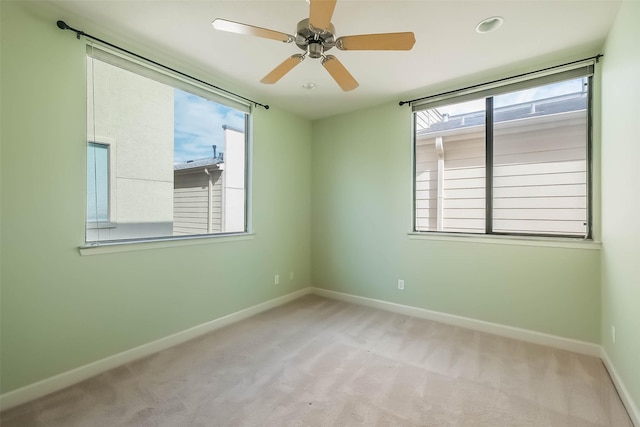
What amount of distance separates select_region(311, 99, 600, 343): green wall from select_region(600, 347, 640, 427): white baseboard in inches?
8.8

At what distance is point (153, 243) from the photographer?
251 centimetres

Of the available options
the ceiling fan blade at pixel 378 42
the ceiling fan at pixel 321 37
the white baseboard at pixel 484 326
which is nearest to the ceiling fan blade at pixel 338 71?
the ceiling fan at pixel 321 37

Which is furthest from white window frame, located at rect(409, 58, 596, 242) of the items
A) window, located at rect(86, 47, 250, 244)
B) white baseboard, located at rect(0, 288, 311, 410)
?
white baseboard, located at rect(0, 288, 311, 410)

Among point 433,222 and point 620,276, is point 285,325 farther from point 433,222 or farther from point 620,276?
point 620,276

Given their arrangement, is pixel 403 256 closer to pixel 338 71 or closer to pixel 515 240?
pixel 515 240

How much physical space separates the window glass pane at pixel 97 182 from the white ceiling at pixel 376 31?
0.87 metres

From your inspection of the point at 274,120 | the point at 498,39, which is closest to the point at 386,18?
the point at 498,39

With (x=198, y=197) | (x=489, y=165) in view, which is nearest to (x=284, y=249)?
(x=198, y=197)

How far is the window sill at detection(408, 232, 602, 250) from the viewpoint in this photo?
2.50 meters

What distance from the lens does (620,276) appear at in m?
1.96

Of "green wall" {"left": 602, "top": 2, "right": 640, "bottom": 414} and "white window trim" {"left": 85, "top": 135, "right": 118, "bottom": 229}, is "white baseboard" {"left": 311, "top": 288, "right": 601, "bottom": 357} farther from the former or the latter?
"white window trim" {"left": 85, "top": 135, "right": 118, "bottom": 229}

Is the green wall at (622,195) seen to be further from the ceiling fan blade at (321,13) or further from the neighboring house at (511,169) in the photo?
the ceiling fan blade at (321,13)

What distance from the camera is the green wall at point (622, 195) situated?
66.7 inches

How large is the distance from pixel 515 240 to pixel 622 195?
98cm
